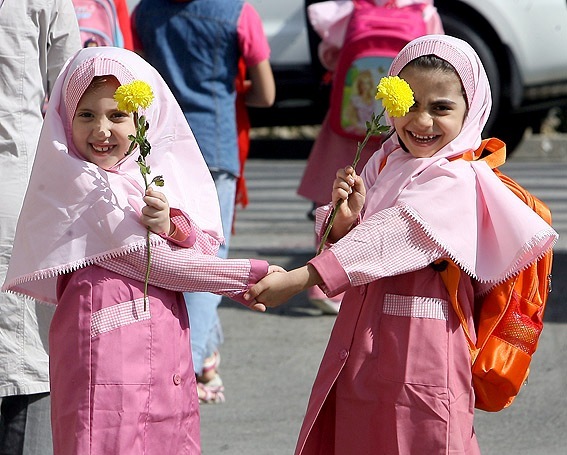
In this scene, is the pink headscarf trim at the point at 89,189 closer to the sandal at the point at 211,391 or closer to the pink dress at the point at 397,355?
the pink dress at the point at 397,355

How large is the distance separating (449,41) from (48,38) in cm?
129

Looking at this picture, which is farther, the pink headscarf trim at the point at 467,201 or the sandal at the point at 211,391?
the sandal at the point at 211,391

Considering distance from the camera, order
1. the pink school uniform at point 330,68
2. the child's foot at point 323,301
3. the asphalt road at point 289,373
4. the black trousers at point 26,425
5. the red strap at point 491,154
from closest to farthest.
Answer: the red strap at point 491,154 < the black trousers at point 26,425 < the asphalt road at point 289,373 < the pink school uniform at point 330,68 < the child's foot at point 323,301

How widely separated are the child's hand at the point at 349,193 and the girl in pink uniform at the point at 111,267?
0.26 m

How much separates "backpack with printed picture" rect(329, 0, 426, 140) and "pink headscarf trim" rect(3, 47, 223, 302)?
2.24 metres

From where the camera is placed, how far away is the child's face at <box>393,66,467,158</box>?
3.36m

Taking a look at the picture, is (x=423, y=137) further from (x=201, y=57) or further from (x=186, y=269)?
(x=201, y=57)

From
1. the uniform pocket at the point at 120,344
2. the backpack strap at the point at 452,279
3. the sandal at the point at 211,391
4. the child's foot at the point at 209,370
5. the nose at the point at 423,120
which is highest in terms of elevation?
the nose at the point at 423,120

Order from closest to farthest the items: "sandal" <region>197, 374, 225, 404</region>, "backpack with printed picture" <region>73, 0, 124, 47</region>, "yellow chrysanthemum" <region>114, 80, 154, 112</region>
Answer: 1. "yellow chrysanthemum" <region>114, 80, 154, 112</region>
2. "backpack with printed picture" <region>73, 0, 124, 47</region>
3. "sandal" <region>197, 374, 225, 404</region>

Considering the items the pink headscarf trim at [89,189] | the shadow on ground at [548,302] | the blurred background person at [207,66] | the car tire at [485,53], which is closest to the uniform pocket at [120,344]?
the pink headscarf trim at [89,189]

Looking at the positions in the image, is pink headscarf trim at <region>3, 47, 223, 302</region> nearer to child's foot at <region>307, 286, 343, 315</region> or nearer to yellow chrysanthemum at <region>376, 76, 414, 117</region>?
yellow chrysanthemum at <region>376, 76, 414, 117</region>

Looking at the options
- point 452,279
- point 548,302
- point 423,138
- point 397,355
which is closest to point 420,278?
point 452,279

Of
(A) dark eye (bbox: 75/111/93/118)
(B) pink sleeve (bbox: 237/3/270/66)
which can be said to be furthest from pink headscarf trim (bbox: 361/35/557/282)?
(B) pink sleeve (bbox: 237/3/270/66)

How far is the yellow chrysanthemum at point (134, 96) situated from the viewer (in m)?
3.10
